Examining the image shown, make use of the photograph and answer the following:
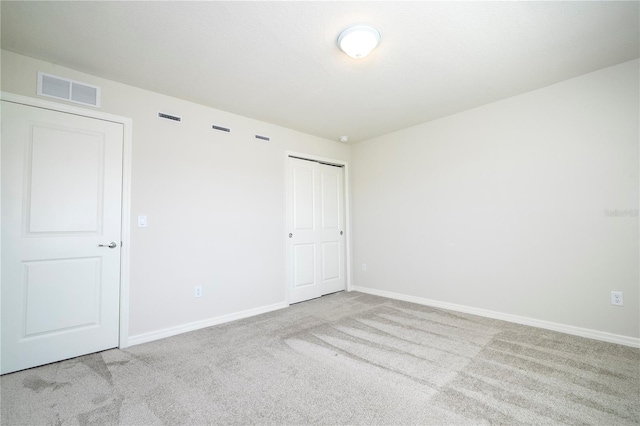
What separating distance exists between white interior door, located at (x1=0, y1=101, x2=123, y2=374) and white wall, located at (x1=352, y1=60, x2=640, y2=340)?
138 inches

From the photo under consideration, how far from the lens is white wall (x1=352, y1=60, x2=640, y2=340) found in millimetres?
2596

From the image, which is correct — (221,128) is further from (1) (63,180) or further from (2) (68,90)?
(1) (63,180)

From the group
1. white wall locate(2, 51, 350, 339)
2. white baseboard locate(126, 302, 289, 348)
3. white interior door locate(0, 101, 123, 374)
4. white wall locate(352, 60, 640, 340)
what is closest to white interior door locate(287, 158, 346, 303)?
white wall locate(2, 51, 350, 339)

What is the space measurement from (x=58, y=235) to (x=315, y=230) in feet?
9.78

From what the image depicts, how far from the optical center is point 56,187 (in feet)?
8.00

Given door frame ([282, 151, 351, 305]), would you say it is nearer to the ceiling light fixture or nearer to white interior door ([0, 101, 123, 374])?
white interior door ([0, 101, 123, 374])

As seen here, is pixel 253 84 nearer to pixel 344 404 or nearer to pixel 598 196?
pixel 344 404

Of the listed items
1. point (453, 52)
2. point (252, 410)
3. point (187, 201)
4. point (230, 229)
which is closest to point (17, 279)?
point (187, 201)

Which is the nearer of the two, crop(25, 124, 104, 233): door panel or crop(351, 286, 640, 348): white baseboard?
crop(25, 124, 104, 233): door panel

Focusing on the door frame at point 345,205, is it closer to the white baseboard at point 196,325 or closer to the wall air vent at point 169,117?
the white baseboard at point 196,325

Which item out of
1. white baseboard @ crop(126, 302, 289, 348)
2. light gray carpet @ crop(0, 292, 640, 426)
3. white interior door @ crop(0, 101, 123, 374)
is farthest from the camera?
white baseboard @ crop(126, 302, 289, 348)

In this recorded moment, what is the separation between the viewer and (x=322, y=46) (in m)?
2.25

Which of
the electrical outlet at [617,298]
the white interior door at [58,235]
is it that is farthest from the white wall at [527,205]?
the white interior door at [58,235]

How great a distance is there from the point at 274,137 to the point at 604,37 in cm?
335
